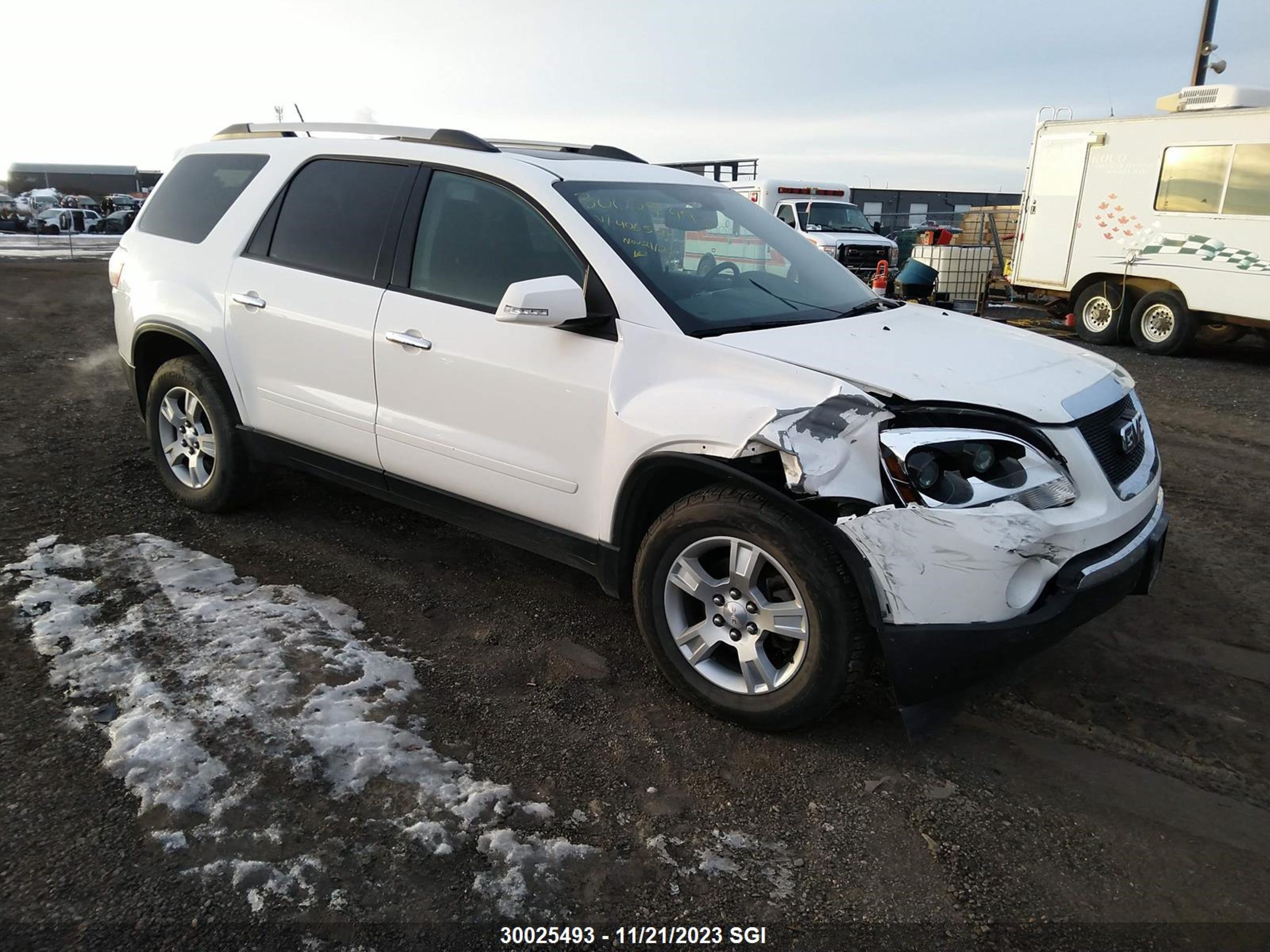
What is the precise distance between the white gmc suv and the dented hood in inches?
0.7

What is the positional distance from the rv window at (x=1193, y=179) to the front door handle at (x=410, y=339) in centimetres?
1107

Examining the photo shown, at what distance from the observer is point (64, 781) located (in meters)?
2.71

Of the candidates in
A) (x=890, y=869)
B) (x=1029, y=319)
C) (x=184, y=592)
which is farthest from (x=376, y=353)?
(x=1029, y=319)

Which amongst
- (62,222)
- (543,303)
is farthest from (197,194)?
(62,222)

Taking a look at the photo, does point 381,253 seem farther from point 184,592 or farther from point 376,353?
point 184,592

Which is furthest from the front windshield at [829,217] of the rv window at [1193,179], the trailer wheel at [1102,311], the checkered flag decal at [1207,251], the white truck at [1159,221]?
the rv window at [1193,179]

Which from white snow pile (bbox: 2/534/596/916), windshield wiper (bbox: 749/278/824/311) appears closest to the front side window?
windshield wiper (bbox: 749/278/824/311)

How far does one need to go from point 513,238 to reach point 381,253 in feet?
2.21

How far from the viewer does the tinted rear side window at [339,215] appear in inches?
154

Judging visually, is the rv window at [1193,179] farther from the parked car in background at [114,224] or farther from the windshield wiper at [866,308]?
the parked car in background at [114,224]

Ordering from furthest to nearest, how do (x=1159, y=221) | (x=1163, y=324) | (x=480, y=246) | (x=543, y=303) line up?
1. (x=1163, y=324)
2. (x=1159, y=221)
3. (x=480, y=246)
4. (x=543, y=303)

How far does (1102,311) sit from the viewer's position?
12.6 m

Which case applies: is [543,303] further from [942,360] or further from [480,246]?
[942,360]

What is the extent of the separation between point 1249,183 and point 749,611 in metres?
11.0
